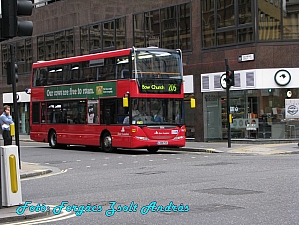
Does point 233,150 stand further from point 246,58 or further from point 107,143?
point 246,58

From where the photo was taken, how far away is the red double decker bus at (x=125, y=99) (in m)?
23.6

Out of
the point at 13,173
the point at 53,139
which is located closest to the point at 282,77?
the point at 53,139

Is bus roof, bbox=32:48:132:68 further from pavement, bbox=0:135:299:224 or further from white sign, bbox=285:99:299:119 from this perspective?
white sign, bbox=285:99:299:119

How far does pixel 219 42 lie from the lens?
100 ft

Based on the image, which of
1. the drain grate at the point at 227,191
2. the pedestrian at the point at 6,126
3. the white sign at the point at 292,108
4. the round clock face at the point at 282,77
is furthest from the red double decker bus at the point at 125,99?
the drain grate at the point at 227,191

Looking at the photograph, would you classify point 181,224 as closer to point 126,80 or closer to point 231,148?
point 126,80

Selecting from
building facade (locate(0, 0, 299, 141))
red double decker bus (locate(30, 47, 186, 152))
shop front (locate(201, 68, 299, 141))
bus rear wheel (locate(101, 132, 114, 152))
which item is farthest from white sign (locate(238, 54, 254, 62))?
bus rear wheel (locate(101, 132, 114, 152))

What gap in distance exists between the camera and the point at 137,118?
23625mm

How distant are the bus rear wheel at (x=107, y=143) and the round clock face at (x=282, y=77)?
934 cm

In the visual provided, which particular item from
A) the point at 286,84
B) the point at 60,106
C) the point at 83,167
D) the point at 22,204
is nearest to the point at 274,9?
the point at 286,84

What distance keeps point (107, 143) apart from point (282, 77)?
983cm

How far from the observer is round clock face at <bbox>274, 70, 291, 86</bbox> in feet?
93.1

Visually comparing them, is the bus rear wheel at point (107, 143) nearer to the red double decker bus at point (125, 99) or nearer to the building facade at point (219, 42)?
the red double decker bus at point (125, 99)

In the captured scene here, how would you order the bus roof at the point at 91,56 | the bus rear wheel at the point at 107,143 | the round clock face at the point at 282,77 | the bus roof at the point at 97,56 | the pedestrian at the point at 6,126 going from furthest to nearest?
the round clock face at the point at 282,77
the bus rear wheel at the point at 107,143
the bus roof at the point at 91,56
the bus roof at the point at 97,56
the pedestrian at the point at 6,126
